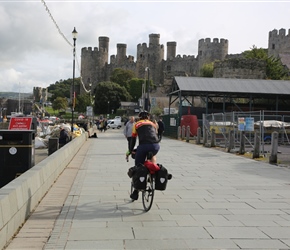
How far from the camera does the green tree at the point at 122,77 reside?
115312 millimetres

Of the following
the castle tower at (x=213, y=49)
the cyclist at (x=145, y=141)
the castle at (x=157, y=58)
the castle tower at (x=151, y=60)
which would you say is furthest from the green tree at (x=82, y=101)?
the cyclist at (x=145, y=141)

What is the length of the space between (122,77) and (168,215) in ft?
361

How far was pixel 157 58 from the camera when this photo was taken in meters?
120

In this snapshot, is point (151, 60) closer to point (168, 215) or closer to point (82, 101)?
point (82, 101)

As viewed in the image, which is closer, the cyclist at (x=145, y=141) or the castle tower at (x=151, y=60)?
the cyclist at (x=145, y=141)

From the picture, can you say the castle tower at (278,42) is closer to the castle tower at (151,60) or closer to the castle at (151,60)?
the castle at (151,60)

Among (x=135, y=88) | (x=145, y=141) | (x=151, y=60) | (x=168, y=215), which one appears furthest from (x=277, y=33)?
(x=168, y=215)

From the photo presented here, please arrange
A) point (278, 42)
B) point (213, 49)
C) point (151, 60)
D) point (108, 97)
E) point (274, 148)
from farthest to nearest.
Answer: point (151, 60) → point (213, 49) → point (278, 42) → point (108, 97) → point (274, 148)

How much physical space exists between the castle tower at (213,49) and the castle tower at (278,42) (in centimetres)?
1032

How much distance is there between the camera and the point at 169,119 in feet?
141

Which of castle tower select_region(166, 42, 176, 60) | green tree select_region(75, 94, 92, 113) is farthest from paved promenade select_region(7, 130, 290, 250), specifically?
castle tower select_region(166, 42, 176, 60)

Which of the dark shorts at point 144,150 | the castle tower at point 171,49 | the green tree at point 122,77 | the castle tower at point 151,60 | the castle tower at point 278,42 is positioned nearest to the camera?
the dark shorts at point 144,150

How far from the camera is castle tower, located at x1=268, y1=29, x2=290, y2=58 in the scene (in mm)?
101381

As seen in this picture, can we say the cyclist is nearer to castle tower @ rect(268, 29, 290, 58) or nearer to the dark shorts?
the dark shorts
